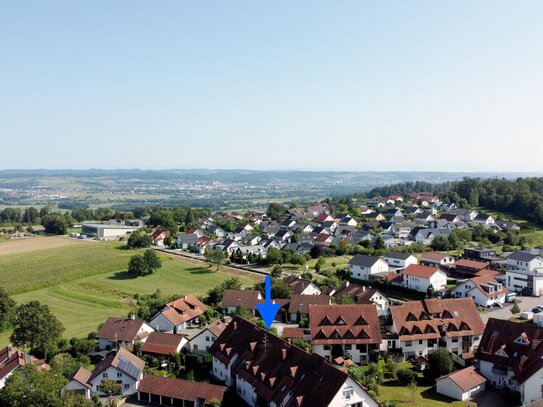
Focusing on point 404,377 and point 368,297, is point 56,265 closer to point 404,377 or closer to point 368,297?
point 368,297

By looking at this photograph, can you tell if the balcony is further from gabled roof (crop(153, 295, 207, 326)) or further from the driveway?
gabled roof (crop(153, 295, 207, 326))

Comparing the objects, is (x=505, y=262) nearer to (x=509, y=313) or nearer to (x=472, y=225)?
(x=509, y=313)

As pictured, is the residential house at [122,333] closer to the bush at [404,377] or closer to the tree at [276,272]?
the bush at [404,377]

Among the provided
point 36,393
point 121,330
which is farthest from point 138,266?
point 36,393

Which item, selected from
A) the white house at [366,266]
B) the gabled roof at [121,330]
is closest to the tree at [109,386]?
the gabled roof at [121,330]

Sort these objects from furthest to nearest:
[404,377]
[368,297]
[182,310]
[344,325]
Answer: [368,297] → [182,310] → [344,325] → [404,377]

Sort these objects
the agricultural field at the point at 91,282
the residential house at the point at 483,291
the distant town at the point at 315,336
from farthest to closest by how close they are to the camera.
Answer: the agricultural field at the point at 91,282
the residential house at the point at 483,291
the distant town at the point at 315,336
